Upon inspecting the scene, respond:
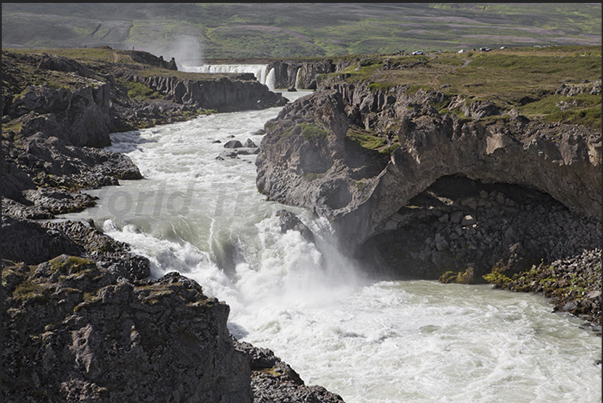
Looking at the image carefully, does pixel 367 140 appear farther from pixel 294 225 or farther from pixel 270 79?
pixel 270 79

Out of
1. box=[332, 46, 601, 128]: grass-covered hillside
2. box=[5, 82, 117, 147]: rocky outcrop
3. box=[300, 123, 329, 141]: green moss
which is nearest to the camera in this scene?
box=[332, 46, 601, 128]: grass-covered hillside

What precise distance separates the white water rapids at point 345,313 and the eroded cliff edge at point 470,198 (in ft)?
6.24

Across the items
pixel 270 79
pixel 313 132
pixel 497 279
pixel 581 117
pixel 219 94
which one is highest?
pixel 581 117

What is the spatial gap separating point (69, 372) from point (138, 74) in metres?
102

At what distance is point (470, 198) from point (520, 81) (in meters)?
25.9

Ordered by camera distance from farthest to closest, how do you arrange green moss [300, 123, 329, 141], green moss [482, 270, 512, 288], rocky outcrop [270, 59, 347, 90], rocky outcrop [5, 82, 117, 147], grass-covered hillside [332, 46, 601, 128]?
rocky outcrop [270, 59, 347, 90] < rocky outcrop [5, 82, 117, 147] < green moss [300, 123, 329, 141] < grass-covered hillside [332, 46, 601, 128] < green moss [482, 270, 512, 288]

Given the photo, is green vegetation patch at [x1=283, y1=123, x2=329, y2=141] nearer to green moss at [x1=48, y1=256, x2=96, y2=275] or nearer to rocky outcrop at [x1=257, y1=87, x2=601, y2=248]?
rocky outcrop at [x1=257, y1=87, x2=601, y2=248]

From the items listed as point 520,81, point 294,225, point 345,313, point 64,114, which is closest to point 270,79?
point 64,114

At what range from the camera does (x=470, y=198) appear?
35.2 metres

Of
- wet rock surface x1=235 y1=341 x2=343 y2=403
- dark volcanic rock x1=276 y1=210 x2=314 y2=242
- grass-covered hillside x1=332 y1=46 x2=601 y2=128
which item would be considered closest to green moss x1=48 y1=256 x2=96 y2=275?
wet rock surface x1=235 y1=341 x2=343 y2=403

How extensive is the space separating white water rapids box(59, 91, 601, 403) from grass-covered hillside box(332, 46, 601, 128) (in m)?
14.5

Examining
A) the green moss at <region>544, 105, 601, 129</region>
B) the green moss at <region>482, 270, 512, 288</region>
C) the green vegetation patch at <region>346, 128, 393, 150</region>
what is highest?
the green moss at <region>544, 105, 601, 129</region>

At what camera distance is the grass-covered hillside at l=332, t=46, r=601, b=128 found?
123 ft

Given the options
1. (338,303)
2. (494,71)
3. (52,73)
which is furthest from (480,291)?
(52,73)
